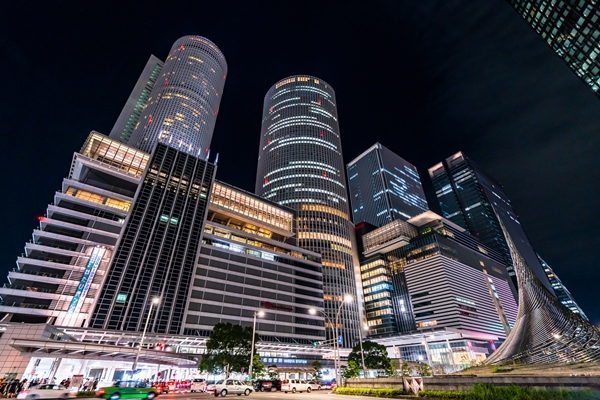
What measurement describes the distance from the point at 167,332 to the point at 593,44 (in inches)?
4376

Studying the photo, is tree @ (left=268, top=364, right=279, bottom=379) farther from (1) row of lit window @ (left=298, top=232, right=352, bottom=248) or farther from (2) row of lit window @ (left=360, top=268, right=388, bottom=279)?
(2) row of lit window @ (left=360, top=268, right=388, bottom=279)

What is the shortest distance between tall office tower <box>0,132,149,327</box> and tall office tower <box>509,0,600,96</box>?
113002 mm

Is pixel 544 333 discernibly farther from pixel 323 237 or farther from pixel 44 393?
pixel 323 237

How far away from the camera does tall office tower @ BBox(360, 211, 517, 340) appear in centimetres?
10506

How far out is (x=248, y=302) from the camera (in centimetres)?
7894

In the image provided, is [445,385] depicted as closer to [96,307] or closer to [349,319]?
[96,307]

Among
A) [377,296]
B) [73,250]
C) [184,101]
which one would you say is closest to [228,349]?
[73,250]

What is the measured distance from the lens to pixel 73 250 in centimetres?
6262

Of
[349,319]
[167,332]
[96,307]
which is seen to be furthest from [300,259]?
[96,307]


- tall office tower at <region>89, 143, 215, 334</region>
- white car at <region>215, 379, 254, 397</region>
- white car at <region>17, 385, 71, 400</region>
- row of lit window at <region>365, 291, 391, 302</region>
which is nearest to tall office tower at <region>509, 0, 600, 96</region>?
row of lit window at <region>365, 291, 391, 302</region>

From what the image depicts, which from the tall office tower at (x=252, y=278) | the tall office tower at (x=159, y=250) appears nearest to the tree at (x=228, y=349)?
the tall office tower at (x=159, y=250)

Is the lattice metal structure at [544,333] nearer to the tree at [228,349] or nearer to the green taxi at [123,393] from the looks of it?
the green taxi at [123,393]

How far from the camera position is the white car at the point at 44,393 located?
21344 mm

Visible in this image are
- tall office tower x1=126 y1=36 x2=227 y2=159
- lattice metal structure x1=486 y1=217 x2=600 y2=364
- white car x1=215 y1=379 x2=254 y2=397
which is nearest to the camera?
lattice metal structure x1=486 y1=217 x2=600 y2=364
